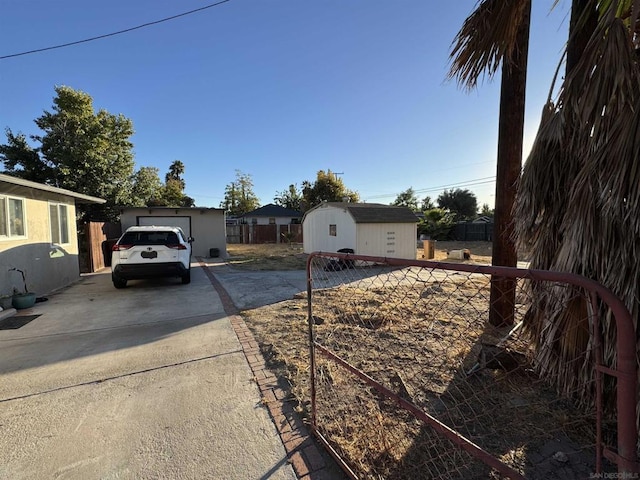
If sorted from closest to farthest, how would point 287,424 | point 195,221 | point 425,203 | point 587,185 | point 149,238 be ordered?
point 587,185, point 287,424, point 149,238, point 195,221, point 425,203

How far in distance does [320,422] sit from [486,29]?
386 cm

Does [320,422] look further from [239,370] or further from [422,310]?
[422,310]

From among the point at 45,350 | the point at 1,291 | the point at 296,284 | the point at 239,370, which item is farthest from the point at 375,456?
the point at 1,291

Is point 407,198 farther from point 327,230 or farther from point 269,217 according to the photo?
point 327,230

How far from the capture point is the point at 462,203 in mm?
39750

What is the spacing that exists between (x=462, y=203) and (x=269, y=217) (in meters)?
24.5

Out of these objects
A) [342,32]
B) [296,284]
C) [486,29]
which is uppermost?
[342,32]

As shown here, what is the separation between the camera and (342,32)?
7324mm

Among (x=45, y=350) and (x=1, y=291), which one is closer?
(x=45, y=350)

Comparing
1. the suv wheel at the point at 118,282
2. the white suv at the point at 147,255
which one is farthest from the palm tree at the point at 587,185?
the suv wheel at the point at 118,282

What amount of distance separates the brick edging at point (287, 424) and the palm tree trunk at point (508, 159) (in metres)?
3.16

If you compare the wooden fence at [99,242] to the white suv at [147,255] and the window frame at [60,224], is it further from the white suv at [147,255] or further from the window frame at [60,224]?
the white suv at [147,255]

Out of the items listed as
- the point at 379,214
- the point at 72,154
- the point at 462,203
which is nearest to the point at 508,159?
the point at 379,214

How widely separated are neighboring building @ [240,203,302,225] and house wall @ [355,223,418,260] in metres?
22.7
